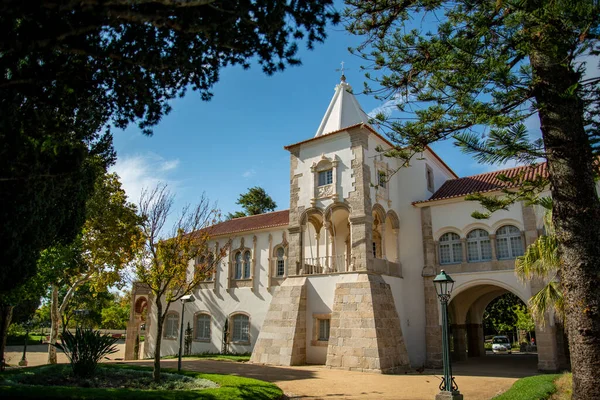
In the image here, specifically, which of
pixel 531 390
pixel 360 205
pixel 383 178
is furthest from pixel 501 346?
pixel 383 178

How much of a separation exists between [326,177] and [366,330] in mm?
6766

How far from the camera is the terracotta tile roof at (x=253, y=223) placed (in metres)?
22.6

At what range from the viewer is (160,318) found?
10234 millimetres

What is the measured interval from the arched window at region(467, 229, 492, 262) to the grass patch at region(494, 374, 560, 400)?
6.20m

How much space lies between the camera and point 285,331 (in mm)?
16406

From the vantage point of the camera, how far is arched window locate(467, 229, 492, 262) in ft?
54.9

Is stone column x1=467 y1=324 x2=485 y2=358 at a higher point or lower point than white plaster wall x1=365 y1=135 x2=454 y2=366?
lower

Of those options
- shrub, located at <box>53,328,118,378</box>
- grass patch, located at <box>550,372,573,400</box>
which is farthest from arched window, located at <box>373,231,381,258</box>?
shrub, located at <box>53,328,118,378</box>

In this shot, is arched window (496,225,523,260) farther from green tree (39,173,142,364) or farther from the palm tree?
green tree (39,173,142,364)

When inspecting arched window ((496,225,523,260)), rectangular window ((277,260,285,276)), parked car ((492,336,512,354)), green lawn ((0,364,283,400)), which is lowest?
parked car ((492,336,512,354))

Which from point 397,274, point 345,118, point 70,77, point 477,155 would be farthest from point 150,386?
point 345,118

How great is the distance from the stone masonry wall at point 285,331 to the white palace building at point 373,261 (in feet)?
0.14

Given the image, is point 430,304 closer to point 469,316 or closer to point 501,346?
point 469,316

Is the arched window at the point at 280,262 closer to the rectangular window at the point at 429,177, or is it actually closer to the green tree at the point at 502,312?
the rectangular window at the point at 429,177
